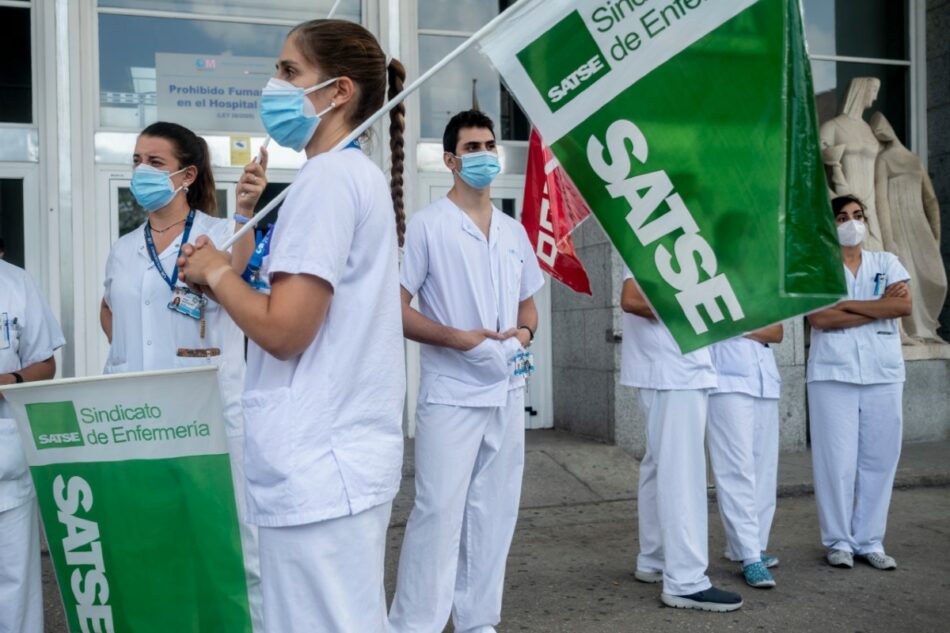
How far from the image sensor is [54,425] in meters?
2.78

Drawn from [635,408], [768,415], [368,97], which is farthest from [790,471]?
[368,97]

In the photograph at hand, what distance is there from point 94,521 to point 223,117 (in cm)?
597

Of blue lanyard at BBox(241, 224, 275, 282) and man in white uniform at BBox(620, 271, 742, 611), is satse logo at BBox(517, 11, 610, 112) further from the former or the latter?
man in white uniform at BBox(620, 271, 742, 611)

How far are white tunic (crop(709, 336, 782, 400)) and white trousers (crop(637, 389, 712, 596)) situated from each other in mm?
513

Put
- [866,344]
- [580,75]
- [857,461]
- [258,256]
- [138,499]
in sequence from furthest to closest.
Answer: [857,461] → [866,344] → [138,499] → [258,256] → [580,75]

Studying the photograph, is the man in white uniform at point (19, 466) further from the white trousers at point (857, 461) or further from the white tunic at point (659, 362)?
the white trousers at point (857, 461)

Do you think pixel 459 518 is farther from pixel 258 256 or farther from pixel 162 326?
pixel 258 256

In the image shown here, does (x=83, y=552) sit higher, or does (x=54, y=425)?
(x=54, y=425)

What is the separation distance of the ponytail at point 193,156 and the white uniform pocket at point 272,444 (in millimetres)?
1722

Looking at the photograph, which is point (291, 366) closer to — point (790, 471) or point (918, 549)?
point (918, 549)

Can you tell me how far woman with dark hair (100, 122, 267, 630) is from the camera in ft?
11.1

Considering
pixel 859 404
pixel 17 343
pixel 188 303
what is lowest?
pixel 859 404

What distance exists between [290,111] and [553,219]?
125 inches

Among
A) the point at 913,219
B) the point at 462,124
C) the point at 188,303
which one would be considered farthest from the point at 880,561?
the point at 913,219
